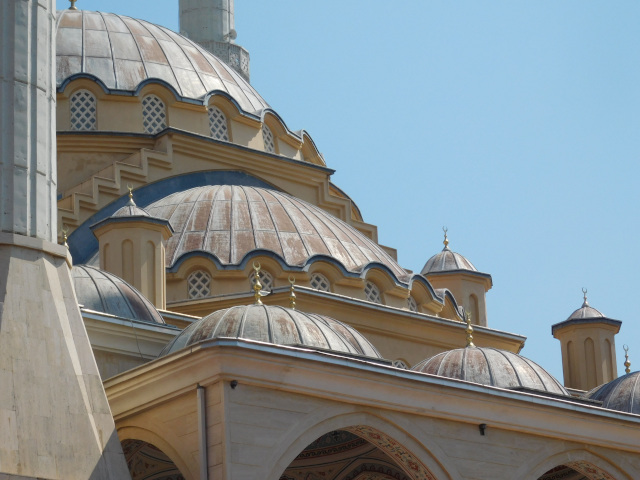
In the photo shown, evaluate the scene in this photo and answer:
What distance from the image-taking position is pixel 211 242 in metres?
25.5

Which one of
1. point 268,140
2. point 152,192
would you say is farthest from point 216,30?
point 152,192

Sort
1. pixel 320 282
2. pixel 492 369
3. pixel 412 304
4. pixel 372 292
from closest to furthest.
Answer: pixel 492 369
pixel 320 282
pixel 372 292
pixel 412 304

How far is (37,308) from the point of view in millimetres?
16688

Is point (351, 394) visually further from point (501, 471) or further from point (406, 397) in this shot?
point (501, 471)

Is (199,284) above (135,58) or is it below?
below

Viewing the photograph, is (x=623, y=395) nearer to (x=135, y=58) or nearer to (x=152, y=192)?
(x=152, y=192)

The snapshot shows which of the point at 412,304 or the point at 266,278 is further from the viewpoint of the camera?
the point at 412,304

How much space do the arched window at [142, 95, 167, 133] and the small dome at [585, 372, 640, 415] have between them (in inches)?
377

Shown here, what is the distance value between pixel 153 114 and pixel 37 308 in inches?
501

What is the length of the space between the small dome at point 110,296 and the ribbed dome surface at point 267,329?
5.81 feet

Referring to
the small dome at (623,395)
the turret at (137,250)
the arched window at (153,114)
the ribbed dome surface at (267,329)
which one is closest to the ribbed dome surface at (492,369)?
the small dome at (623,395)

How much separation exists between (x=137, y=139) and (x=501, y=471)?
12.0 m

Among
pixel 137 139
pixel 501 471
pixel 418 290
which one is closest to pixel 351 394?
pixel 501 471

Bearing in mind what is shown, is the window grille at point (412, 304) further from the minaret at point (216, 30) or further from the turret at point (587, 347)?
the minaret at point (216, 30)
